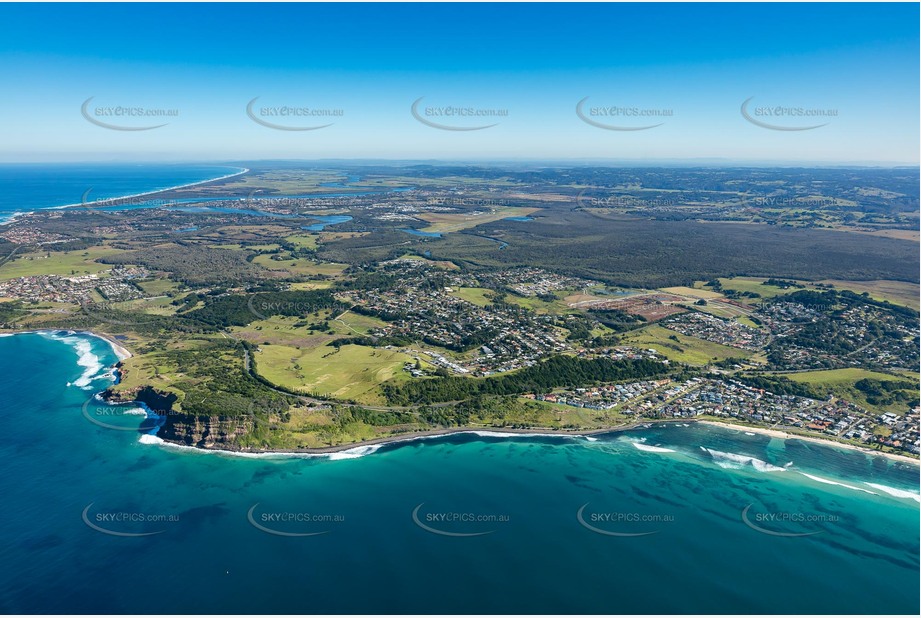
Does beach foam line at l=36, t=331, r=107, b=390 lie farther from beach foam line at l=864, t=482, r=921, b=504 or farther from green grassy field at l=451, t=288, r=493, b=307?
beach foam line at l=864, t=482, r=921, b=504

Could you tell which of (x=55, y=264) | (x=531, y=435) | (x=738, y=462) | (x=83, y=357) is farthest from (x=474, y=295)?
(x=55, y=264)

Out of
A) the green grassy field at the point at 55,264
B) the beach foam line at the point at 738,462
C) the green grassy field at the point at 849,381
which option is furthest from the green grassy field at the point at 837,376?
the green grassy field at the point at 55,264

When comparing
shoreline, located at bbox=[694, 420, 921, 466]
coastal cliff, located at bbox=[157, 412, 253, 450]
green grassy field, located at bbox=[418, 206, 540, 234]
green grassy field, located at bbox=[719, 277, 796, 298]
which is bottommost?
shoreline, located at bbox=[694, 420, 921, 466]

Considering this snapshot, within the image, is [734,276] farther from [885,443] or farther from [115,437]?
[115,437]

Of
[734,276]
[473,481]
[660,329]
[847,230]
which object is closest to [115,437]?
[473,481]

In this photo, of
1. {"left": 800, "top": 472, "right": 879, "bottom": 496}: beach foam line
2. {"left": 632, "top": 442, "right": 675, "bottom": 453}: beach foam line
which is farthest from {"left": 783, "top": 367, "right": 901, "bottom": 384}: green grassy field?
{"left": 632, "top": 442, "right": 675, "bottom": 453}: beach foam line

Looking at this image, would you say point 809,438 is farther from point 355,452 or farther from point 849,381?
point 355,452

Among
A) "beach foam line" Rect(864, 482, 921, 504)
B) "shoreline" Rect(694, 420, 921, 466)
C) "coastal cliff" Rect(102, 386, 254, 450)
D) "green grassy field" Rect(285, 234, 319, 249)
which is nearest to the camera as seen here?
"beach foam line" Rect(864, 482, 921, 504)
